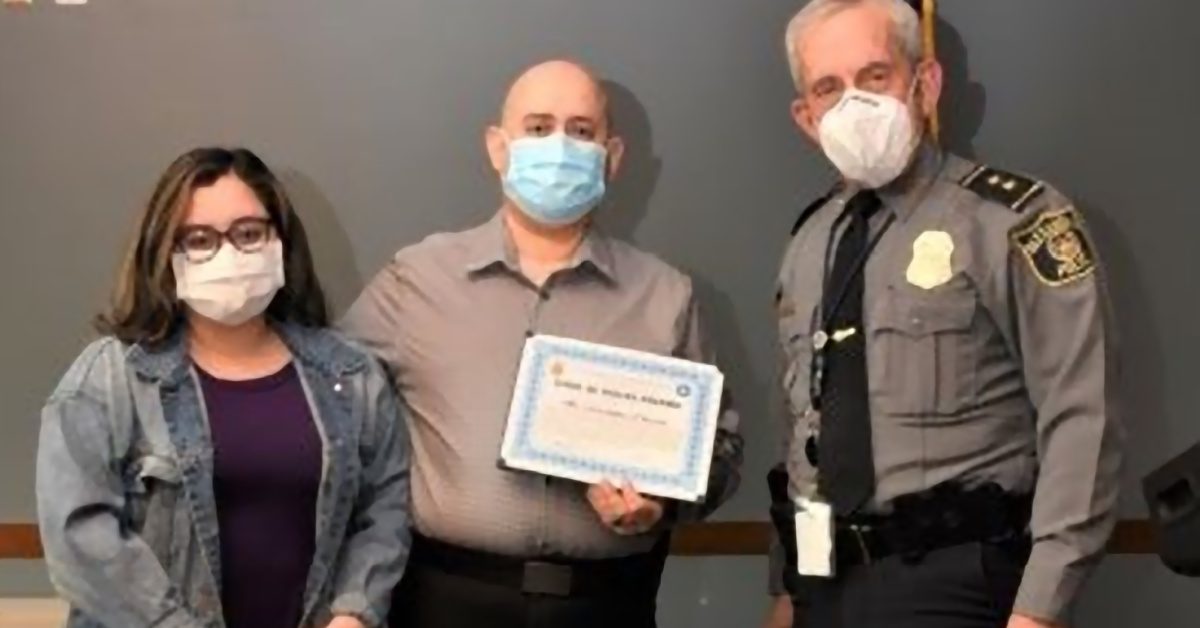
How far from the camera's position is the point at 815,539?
7.36 ft

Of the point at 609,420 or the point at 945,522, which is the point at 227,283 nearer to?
the point at 609,420

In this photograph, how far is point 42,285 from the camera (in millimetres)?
2785

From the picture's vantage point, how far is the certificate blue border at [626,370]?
2.34 metres

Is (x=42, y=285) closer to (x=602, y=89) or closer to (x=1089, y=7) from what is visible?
(x=602, y=89)

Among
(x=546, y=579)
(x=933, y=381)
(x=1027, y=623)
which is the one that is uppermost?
(x=933, y=381)

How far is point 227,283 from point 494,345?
17.0 inches

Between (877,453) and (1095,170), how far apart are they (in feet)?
3.06

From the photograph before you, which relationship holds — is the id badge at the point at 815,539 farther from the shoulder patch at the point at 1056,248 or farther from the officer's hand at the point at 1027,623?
the shoulder patch at the point at 1056,248

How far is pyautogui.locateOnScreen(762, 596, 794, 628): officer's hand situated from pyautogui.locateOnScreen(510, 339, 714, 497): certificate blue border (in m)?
0.31

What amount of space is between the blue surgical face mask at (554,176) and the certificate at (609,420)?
0.69 ft

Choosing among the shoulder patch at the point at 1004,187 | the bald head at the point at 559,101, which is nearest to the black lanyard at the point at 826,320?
the shoulder patch at the point at 1004,187

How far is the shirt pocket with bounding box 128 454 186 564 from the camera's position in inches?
85.5

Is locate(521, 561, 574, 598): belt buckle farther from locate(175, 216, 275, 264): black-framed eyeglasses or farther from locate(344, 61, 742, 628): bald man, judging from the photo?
locate(175, 216, 275, 264): black-framed eyeglasses

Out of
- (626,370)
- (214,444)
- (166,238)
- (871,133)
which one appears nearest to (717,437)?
(626,370)
